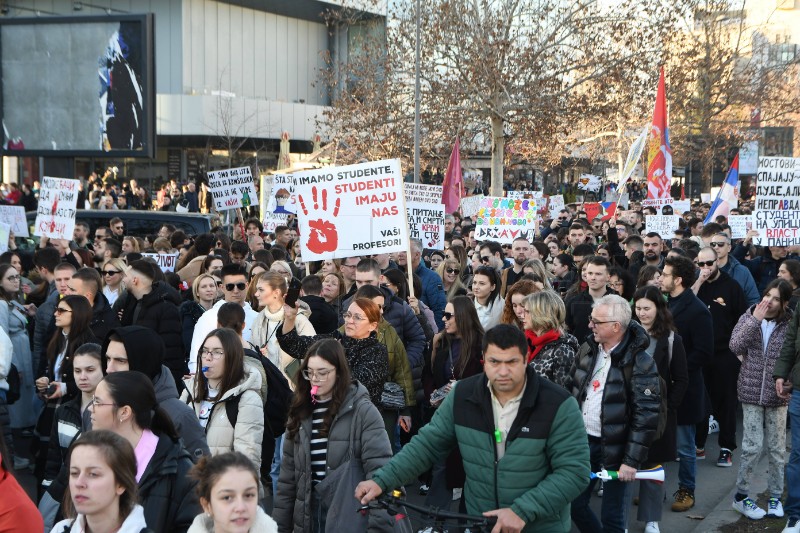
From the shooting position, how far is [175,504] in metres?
4.49

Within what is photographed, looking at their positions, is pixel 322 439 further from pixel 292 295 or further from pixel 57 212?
pixel 57 212

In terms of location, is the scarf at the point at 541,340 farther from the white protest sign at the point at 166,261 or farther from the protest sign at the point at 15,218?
the protest sign at the point at 15,218

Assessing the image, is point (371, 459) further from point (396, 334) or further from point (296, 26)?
point (296, 26)

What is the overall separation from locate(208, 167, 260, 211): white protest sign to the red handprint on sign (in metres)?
9.15

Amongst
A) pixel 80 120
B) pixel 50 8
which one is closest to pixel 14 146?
pixel 80 120

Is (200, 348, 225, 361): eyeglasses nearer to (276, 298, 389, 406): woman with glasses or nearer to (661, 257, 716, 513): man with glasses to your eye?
(276, 298, 389, 406): woman with glasses

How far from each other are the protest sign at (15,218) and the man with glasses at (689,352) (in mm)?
10531

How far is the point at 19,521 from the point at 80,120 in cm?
1820

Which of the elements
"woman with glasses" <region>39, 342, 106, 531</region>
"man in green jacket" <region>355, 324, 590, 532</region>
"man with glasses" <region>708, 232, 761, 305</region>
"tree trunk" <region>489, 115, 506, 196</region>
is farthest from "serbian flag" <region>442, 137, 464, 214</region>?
"man in green jacket" <region>355, 324, 590, 532</region>

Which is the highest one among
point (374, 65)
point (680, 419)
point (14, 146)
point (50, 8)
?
point (50, 8)

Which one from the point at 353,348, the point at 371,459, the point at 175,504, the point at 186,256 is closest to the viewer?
the point at 175,504

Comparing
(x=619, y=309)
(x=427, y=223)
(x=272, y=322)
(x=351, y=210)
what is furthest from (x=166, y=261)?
(x=619, y=309)

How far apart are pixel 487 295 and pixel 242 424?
14.3 ft

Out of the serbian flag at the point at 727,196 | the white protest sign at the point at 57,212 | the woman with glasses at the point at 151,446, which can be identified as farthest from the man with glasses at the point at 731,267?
the serbian flag at the point at 727,196
